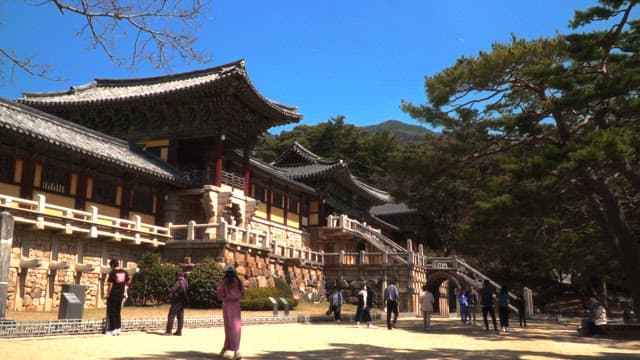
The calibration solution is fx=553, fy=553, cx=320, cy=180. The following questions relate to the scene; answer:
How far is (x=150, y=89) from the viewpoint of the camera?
103 feet

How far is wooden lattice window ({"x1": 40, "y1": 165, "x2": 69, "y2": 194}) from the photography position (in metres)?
21.2

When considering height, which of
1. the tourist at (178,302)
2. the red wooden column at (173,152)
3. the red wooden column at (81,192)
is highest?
the red wooden column at (173,152)

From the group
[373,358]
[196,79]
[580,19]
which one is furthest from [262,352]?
[196,79]

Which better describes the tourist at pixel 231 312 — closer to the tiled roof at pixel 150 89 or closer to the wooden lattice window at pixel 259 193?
the tiled roof at pixel 150 89

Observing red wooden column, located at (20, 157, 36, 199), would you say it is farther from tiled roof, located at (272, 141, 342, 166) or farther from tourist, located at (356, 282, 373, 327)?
tiled roof, located at (272, 141, 342, 166)

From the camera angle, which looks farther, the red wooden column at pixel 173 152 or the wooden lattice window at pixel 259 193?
the wooden lattice window at pixel 259 193

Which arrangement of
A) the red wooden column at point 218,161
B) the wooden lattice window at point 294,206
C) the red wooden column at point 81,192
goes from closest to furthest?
the red wooden column at point 81,192, the red wooden column at point 218,161, the wooden lattice window at point 294,206

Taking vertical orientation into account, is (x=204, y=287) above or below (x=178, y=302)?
above

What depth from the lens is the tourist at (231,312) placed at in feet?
30.4

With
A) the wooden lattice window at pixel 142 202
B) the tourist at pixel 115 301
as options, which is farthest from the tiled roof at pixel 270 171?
the tourist at pixel 115 301

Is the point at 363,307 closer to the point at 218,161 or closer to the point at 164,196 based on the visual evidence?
the point at 218,161

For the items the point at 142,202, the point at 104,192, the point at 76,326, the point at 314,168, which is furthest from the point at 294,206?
the point at 76,326

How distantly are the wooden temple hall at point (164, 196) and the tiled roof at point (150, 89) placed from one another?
80 mm

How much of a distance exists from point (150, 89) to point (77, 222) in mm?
12649
